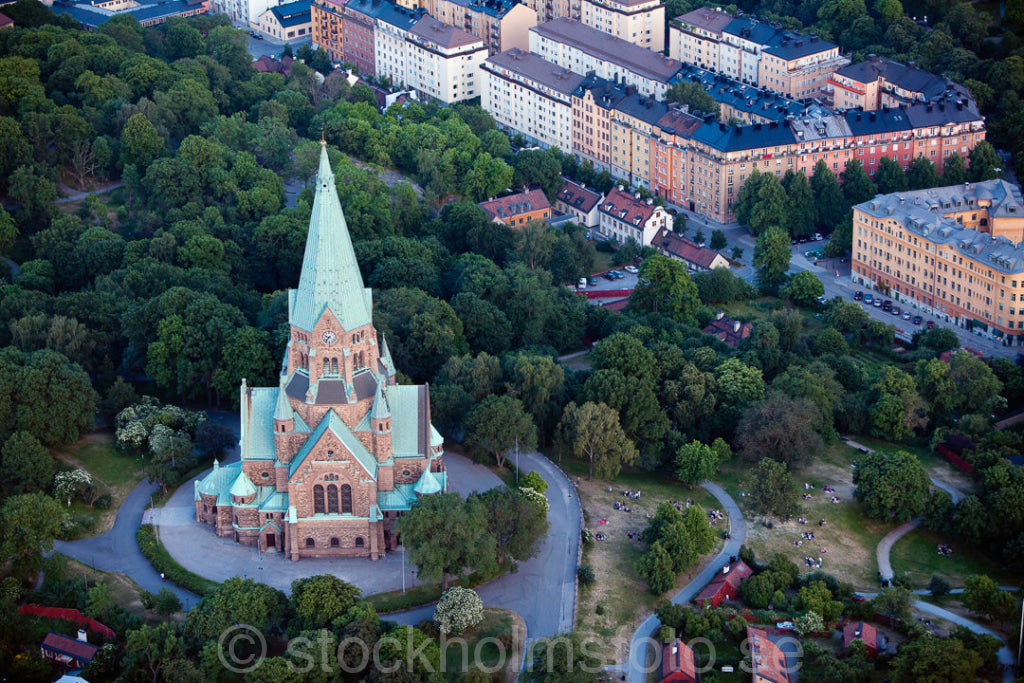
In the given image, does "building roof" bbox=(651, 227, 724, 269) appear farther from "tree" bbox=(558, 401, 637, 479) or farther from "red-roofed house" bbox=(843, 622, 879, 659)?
"red-roofed house" bbox=(843, 622, 879, 659)

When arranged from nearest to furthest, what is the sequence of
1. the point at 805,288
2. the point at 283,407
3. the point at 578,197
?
1. the point at 283,407
2. the point at 805,288
3. the point at 578,197

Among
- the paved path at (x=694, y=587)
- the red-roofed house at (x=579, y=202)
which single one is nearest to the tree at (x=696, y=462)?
the paved path at (x=694, y=587)

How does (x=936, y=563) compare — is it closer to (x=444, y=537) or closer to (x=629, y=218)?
(x=444, y=537)

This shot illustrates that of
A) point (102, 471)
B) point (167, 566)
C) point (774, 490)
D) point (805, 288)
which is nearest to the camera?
point (167, 566)

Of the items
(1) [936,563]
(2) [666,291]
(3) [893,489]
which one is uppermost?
(3) [893,489]

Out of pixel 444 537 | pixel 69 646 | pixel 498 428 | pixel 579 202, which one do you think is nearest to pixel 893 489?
pixel 498 428

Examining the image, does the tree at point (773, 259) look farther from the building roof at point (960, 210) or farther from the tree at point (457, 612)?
the tree at point (457, 612)
